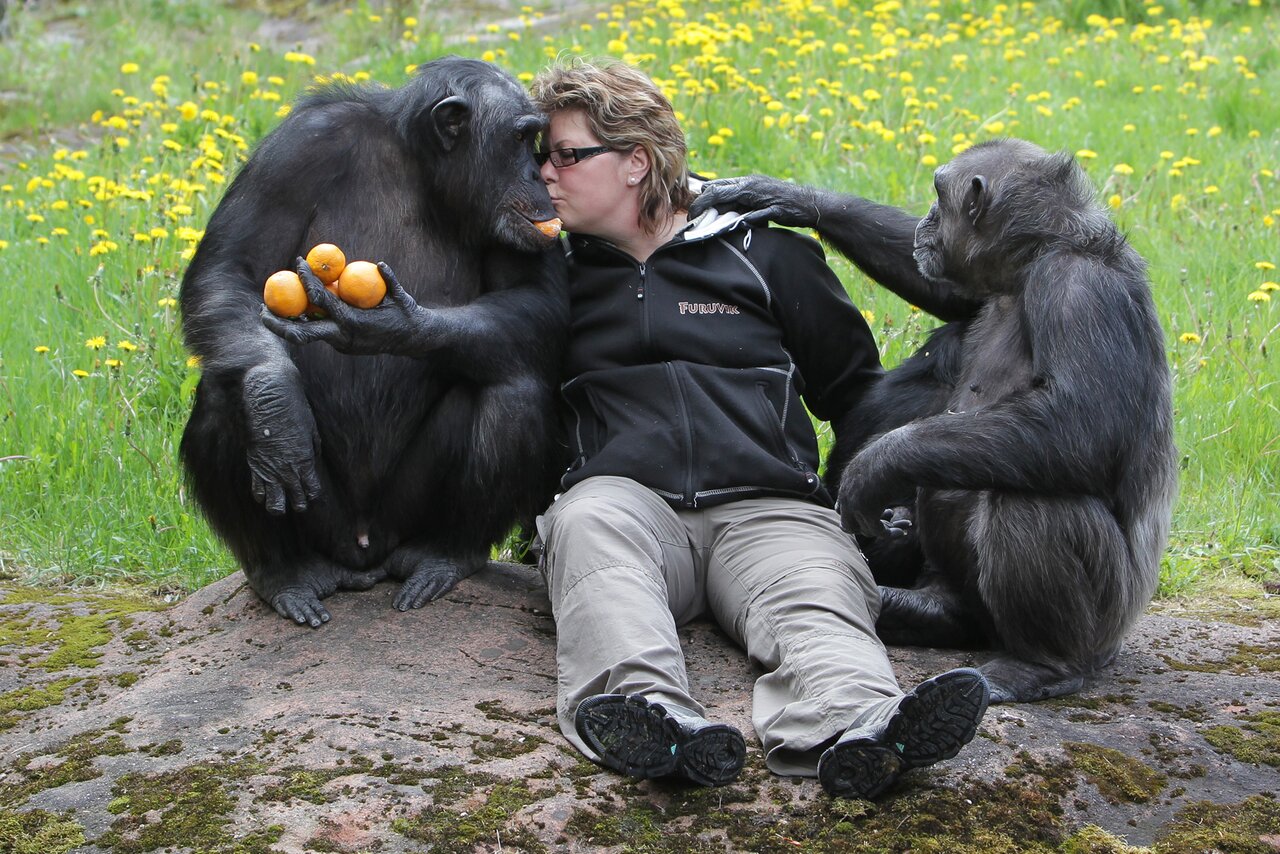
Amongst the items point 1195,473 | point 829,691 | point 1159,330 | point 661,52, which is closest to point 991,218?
point 1159,330

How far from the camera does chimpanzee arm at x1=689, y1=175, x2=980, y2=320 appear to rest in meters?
4.22

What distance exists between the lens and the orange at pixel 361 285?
3613 millimetres

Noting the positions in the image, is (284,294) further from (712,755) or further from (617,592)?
(712,755)

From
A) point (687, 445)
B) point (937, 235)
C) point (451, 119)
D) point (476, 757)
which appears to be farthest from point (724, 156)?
point (476, 757)

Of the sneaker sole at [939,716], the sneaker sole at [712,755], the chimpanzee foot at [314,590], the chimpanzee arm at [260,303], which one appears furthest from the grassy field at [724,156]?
the sneaker sole at [712,755]

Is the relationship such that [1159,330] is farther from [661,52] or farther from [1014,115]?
[661,52]

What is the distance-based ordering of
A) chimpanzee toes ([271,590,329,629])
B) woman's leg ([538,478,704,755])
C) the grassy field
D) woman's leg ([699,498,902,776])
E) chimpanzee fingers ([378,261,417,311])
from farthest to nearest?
the grassy field
chimpanzee toes ([271,590,329,629])
chimpanzee fingers ([378,261,417,311])
woman's leg ([538,478,704,755])
woman's leg ([699,498,902,776])

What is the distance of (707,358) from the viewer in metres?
3.98

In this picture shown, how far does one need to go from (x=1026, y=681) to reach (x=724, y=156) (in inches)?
188

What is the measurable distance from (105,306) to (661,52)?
433 centimetres

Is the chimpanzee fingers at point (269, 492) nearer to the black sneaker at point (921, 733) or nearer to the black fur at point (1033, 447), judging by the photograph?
the black fur at point (1033, 447)

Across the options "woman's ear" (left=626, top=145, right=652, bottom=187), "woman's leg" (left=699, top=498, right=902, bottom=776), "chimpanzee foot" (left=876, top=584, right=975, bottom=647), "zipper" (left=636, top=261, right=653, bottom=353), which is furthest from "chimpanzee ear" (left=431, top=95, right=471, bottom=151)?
"chimpanzee foot" (left=876, top=584, right=975, bottom=647)

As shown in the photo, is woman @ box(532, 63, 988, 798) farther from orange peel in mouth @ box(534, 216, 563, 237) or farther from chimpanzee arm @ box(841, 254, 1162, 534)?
chimpanzee arm @ box(841, 254, 1162, 534)

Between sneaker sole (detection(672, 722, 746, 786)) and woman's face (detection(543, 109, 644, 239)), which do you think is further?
woman's face (detection(543, 109, 644, 239))
